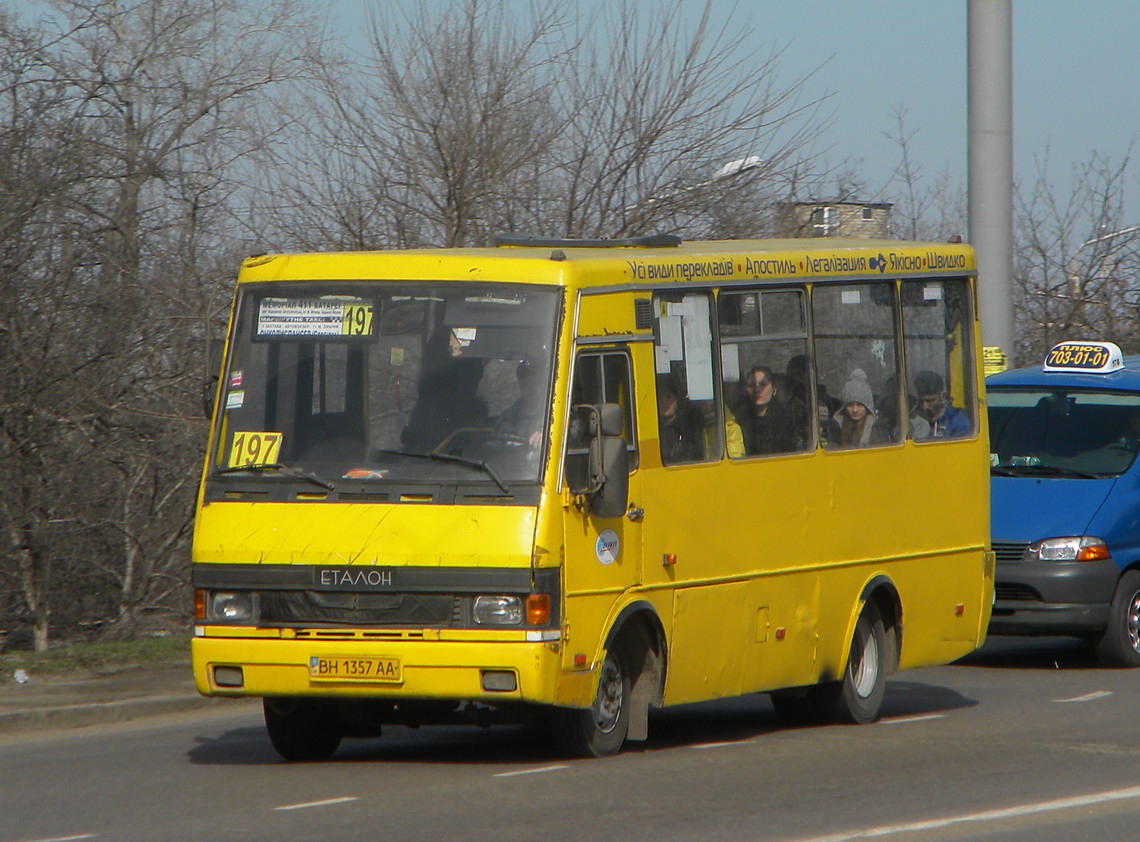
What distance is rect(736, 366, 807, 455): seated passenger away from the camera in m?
10.4

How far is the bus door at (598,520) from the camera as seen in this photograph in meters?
8.97

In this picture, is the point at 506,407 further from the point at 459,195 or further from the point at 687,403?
the point at 459,195

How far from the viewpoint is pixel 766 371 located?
10609 mm

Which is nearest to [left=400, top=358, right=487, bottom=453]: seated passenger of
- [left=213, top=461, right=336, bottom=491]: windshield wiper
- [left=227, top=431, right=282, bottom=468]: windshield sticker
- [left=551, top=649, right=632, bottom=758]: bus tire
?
[left=213, top=461, right=336, bottom=491]: windshield wiper

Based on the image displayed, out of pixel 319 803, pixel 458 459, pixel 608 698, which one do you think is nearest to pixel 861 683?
pixel 608 698

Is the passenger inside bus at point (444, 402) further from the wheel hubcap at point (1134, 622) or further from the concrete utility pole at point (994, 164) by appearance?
the concrete utility pole at point (994, 164)

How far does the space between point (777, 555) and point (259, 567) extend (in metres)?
3.09

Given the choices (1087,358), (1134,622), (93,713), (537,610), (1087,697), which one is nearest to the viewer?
(537,610)

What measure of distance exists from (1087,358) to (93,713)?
847cm

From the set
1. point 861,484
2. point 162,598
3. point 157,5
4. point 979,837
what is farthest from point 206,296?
point 979,837

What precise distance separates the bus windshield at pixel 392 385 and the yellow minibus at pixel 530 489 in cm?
1

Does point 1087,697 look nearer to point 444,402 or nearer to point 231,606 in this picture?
point 444,402

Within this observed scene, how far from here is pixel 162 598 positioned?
16.3 m

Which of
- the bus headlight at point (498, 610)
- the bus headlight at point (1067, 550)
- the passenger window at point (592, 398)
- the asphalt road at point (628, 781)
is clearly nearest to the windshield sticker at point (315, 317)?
the passenger window at point (592, 398)
